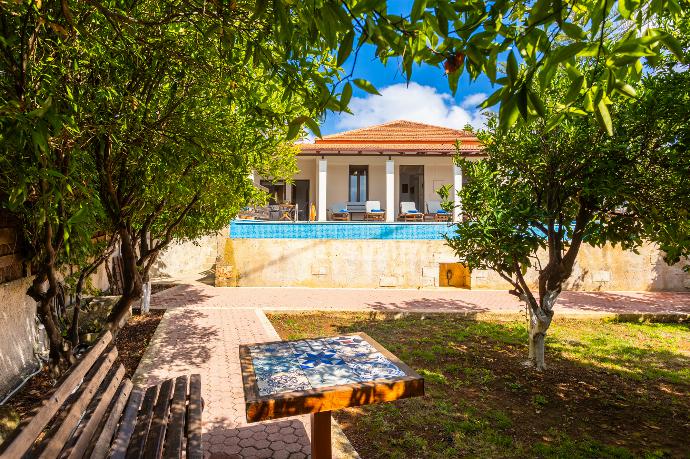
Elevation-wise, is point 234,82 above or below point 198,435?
above

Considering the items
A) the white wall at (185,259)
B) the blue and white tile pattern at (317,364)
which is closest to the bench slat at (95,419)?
the blue and white tile pattern at (317,364)

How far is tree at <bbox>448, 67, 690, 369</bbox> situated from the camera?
4.43 m

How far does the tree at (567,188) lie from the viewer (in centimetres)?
443

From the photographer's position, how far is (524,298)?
5.76 m

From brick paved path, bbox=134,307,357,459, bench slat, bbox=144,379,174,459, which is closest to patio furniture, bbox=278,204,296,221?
brick paved path, bbox=134,307,357,459

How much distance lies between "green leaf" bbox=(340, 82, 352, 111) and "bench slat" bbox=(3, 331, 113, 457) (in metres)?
1.88

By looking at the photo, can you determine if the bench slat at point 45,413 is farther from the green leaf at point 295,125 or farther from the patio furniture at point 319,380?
the green leaf at point 295,125

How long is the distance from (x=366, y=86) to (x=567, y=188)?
14.2 feet

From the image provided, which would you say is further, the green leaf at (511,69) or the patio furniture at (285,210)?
the patio furniture at (285,210)

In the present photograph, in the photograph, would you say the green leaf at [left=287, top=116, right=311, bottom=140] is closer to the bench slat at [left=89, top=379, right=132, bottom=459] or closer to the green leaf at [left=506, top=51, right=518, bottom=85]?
the green leaf at [left=506, top=51, right=518, bottom=85]

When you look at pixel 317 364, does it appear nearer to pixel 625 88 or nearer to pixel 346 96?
pixel 346 96

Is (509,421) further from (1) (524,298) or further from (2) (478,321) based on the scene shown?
(2) (478,321)

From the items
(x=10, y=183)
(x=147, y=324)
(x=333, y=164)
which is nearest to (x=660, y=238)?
(x=10, y=183)

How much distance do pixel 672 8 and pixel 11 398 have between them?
6377 mm
